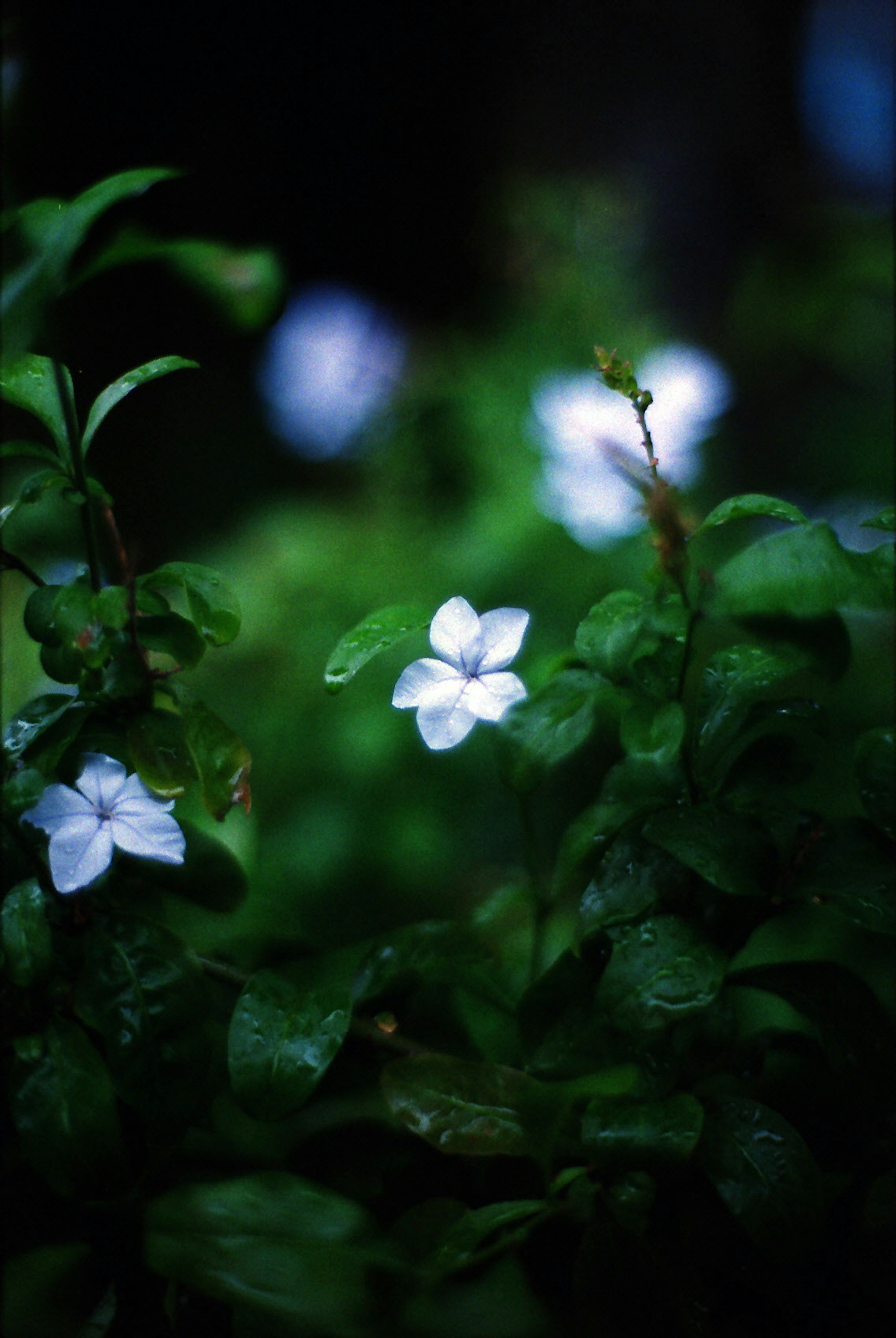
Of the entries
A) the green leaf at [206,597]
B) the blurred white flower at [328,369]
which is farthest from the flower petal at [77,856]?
the blurred white flower at [328,369]

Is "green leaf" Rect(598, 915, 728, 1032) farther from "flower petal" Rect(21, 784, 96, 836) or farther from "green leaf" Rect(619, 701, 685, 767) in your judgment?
"flower petal" Rect(21, 784, 96, 836)

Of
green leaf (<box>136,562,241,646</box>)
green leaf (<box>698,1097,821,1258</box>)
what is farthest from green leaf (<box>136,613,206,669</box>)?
green leaf (<box>698,1097,821,1258</box>)

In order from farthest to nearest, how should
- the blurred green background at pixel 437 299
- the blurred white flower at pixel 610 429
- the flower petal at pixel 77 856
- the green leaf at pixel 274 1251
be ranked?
the blurred green background at pixel 437 299 < the blurred white flower at pixel 610 429 < the flower petal at pixel 77 856 < the green leaf at pixel 274 1251

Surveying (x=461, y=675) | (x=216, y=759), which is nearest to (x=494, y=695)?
(x=461, y=675)

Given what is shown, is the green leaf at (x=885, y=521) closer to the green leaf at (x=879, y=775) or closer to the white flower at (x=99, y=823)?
the green leaf at (x=879, y=775)

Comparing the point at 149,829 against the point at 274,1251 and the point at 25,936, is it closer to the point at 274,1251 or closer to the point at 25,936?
the point at 25,936

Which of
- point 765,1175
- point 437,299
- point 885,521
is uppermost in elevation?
point 885,521
